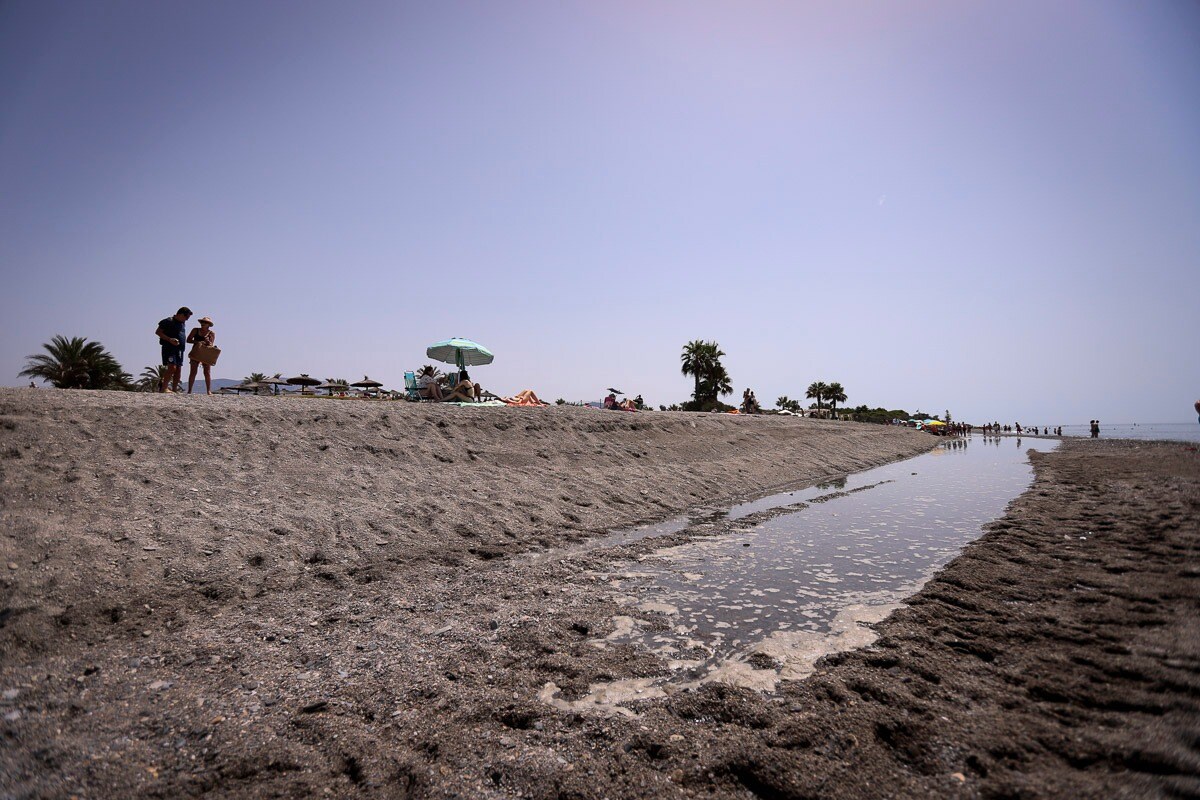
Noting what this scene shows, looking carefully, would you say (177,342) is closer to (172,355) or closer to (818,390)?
(172,355)

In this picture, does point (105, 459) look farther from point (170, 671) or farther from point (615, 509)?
point (615, 509)

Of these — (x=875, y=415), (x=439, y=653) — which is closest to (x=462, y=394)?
(x=439, y=653)

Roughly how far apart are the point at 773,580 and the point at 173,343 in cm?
1603

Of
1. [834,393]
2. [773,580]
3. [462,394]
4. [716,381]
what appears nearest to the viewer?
[773,580]

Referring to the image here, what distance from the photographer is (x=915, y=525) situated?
449 inches

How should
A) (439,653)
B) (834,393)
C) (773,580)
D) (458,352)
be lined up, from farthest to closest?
1. (834,393)
2. (458,352)
3. (773,580)
4. (439,653)

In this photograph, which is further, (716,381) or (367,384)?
(716,381)

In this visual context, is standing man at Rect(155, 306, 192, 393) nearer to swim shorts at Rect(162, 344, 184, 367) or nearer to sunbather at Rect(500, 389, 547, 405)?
swim shorts at Rect(162, 344, 184, 367)

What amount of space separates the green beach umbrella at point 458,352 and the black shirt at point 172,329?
41.0ft

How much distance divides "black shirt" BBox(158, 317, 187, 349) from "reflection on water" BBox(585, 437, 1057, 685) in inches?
544

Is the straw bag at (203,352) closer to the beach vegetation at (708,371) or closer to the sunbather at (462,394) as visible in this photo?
the sunbather at (462,394)

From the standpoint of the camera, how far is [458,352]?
26.1 m

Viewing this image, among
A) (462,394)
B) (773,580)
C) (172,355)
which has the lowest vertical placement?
(773,580)

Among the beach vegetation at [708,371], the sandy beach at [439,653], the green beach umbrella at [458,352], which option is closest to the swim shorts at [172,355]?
the sandy beach at [439,653]
